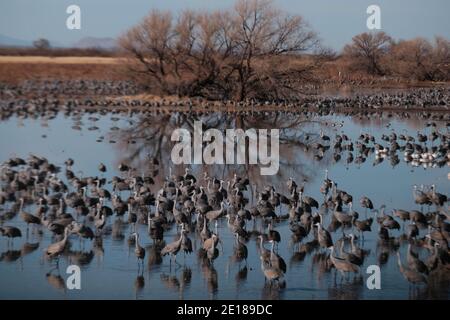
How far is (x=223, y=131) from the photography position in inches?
1105

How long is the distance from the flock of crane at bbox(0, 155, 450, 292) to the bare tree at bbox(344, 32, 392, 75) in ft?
34.8

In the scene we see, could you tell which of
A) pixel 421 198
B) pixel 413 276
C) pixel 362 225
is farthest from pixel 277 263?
pixel 421 198

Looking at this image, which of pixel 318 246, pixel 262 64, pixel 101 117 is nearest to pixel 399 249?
pixel 318 246

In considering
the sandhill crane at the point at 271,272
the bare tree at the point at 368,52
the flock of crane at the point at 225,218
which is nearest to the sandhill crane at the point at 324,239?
the flock of crane at the point at 225,218

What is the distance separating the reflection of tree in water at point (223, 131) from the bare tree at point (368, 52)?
2778mm

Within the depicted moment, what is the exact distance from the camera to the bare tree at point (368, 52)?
2723 cm

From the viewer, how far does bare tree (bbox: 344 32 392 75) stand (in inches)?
1072

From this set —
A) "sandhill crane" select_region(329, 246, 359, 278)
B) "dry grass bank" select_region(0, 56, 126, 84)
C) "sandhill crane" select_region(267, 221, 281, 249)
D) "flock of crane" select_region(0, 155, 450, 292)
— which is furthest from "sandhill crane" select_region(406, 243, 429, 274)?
"dry grass bank" select_region(0, 56, 126, 84)

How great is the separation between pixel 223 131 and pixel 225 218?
13625 mm

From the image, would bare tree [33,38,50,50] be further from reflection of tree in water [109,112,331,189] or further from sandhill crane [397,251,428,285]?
sandhill crane [397,251,428,285]

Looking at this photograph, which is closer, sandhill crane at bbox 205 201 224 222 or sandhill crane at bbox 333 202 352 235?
sandhill crane at bbox 333 202 352 235
